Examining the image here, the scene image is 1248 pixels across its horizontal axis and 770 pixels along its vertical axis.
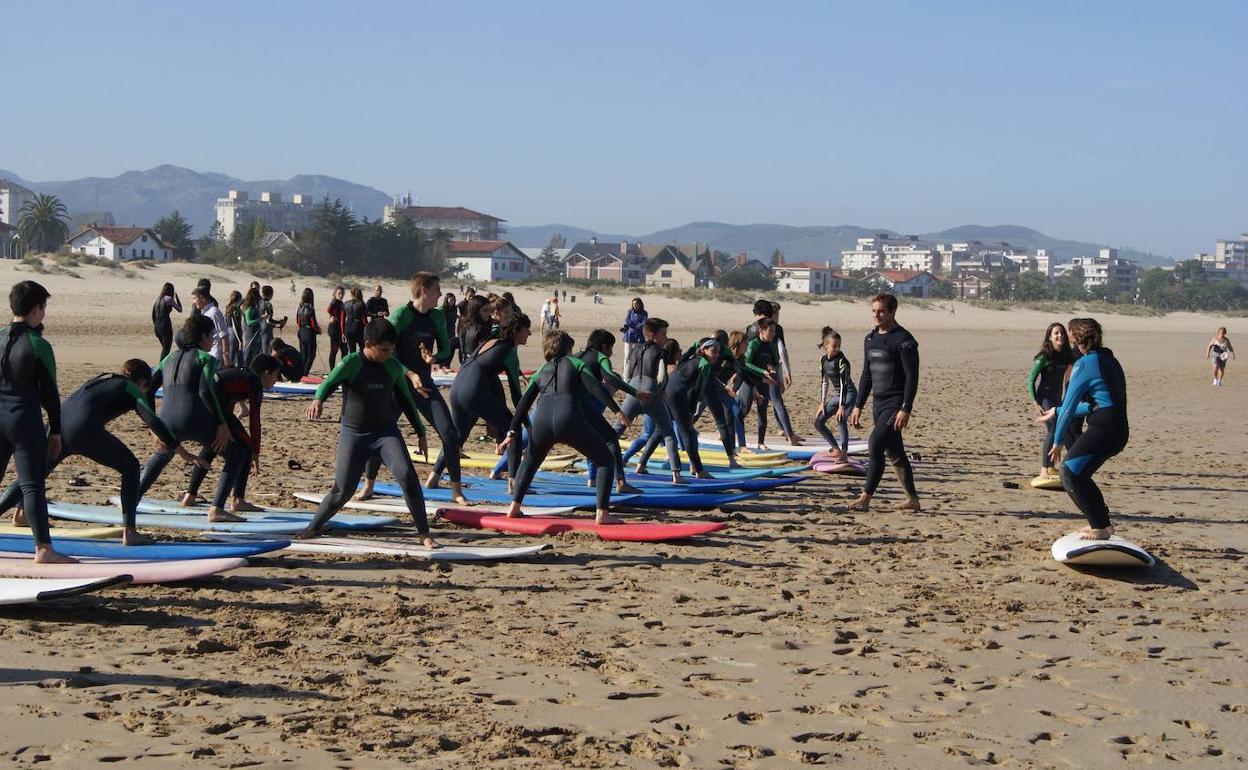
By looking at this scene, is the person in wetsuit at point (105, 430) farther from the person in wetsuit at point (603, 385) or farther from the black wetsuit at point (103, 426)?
the person in wetsuit at point (603, 385)

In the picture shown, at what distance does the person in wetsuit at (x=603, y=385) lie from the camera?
32.6 ft

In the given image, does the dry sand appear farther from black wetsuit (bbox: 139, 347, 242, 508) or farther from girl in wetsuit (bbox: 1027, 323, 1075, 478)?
girl in wetsuit (bbox: 1027, 323, 1075, 478)

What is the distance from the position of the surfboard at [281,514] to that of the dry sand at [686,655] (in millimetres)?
611

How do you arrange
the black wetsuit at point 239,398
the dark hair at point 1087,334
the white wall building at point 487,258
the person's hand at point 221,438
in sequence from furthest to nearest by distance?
the white wall building at point 487,258
the black wetsuit at point 239,398
the person's hand at point 221,438
the dark hair at point 1087,334

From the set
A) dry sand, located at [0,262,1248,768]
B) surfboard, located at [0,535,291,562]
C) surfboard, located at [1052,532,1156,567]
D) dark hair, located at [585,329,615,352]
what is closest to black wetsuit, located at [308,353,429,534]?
dry sand, located at [0,262,1248,768]

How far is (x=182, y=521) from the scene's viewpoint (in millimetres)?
9461

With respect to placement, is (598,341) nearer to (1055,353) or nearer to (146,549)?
(146,549)

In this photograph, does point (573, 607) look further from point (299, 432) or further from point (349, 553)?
point (299, 432)

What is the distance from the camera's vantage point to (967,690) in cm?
616

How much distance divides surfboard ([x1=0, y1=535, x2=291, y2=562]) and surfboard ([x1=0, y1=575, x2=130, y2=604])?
39.9 inches

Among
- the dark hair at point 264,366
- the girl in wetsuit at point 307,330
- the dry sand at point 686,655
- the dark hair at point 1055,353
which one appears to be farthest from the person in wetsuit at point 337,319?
the dark hair at point 1055,353

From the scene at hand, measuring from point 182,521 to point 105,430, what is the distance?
143 cm

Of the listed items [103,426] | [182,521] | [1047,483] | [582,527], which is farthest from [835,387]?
[103,426]

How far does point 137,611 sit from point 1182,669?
17.0 ft
